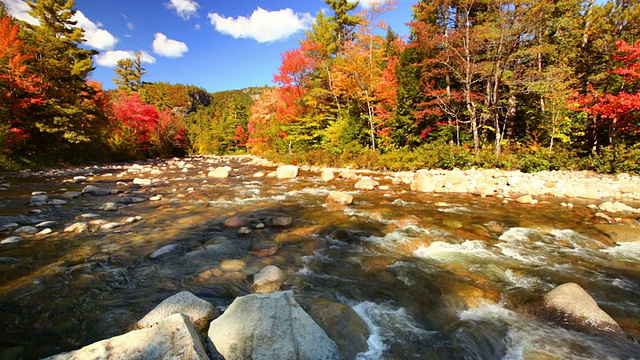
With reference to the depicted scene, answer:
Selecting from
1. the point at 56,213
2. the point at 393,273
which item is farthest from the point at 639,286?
the point at 56,213

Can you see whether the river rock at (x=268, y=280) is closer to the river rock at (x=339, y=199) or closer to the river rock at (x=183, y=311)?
the river rock at (x=183, y=311)

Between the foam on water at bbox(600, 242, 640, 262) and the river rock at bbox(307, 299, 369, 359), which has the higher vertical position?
the river rock at bbox(307, 299, 369, 359)

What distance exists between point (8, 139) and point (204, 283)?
1899 cm

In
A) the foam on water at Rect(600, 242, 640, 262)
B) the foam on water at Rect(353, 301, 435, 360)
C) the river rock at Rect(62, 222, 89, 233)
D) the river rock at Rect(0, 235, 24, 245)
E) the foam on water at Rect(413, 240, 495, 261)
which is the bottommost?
the foam on water at Rect(600, 242, 640, 262)

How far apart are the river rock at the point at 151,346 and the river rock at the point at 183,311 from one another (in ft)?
2.72

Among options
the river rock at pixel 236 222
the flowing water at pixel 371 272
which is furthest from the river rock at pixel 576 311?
the river rock at pixel 236 222

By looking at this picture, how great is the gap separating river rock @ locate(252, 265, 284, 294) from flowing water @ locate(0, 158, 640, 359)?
12cm

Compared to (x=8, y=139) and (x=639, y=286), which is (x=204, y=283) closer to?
(x=639, y=286)

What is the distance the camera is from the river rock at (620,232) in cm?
526

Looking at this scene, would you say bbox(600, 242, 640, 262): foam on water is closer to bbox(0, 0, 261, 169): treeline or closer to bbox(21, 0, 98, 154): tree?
bbox(0, 0, 261, 169): treeline

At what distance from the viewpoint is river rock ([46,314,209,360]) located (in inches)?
70.7

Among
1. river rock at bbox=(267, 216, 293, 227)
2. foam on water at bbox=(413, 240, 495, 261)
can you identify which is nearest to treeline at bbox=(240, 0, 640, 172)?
foam on water at bbox=(413, 240, 495, 261)

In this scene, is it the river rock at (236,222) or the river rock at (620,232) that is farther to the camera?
the river rock at (236,222)

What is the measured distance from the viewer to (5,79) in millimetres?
14758
